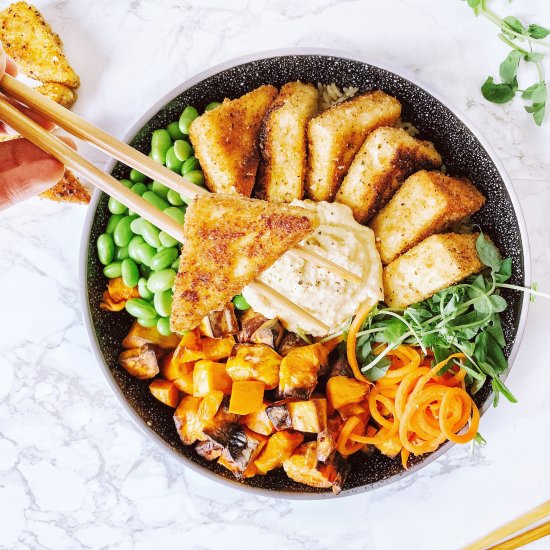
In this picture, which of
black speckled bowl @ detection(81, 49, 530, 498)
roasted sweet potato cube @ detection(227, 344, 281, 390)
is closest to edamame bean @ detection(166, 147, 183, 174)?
black speckled bowl @ detection(81, 49, 530, 498)

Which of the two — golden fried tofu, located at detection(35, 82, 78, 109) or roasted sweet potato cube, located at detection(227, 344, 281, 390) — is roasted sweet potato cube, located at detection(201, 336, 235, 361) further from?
golden fried tofu, located at detection(35, 82, 78, 109)

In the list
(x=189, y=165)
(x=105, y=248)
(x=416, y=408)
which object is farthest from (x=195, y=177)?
(x=416, y=408)

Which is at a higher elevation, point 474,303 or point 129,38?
point 129,38

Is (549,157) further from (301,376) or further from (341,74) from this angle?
(301,376)

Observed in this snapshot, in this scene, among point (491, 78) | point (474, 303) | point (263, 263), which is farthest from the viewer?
point (491, 78)

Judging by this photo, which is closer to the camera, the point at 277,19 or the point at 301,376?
the point at 301,376

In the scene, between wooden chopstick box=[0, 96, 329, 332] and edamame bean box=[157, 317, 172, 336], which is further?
edamame bean box=[157, 317, 172, 336]

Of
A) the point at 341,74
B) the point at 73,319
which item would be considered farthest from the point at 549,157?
the point at 73,319

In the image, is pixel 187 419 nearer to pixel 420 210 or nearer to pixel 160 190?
pixel 160 190
